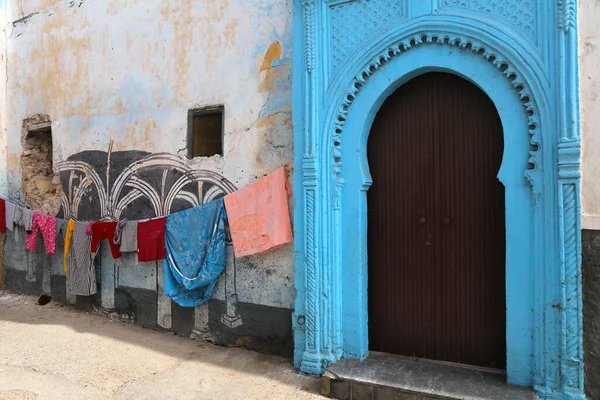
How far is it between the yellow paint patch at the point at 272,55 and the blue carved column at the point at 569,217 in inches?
98.0

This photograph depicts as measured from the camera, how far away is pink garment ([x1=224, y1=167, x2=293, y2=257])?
468 centimetres

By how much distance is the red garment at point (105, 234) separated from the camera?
5.98 meters

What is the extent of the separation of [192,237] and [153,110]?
1688 mm

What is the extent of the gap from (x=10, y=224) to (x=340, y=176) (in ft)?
18.8

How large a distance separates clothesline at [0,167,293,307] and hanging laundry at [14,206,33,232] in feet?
2.11

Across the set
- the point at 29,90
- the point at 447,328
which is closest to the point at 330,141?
the point at 447,328

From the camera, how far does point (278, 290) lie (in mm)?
4809

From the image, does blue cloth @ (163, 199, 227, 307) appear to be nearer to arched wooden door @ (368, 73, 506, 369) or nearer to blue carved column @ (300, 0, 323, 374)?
blue carved column @ (300, 0, 323, 374)

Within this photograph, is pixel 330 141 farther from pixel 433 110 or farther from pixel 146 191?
pixel 146 191

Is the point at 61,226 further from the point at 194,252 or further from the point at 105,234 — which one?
the point at 194,252

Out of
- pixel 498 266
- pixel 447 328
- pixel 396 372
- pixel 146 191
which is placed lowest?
pixel 396 372

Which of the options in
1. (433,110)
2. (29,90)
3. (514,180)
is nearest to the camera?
(514,180)

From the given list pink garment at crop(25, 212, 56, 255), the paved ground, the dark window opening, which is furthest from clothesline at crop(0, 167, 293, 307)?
the dark window opening

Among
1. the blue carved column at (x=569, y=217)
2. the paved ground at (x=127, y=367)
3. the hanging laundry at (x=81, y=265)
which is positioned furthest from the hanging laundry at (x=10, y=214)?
the blue carved column at (x=569, y=217)
